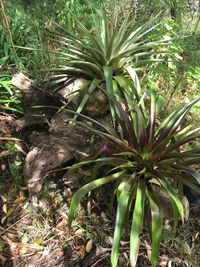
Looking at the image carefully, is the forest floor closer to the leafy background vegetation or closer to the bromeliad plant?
the leafy background vegetation

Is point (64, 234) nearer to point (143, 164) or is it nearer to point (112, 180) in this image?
point (112, 180)

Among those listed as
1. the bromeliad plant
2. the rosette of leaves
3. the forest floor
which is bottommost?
the forest floor

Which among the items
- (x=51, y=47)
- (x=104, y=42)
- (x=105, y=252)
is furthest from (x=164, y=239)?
(x=51, y=47)

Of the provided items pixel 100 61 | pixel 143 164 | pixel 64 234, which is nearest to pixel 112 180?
pixel 143 164

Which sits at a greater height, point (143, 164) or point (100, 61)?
point (100, 61)

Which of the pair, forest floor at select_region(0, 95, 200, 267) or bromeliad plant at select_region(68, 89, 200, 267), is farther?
forest floor at select_region(0, 95, 200, 267)

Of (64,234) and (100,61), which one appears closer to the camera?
(64,234)

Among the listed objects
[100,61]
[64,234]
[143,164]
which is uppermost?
[100,61]

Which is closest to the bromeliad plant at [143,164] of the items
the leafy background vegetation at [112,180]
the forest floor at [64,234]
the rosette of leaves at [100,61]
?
the leafy background vegetation at [112,180]

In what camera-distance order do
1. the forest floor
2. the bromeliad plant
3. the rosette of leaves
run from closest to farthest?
the bromeliad plant → the forest floor → the rosette of leaves

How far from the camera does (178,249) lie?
7.47ft

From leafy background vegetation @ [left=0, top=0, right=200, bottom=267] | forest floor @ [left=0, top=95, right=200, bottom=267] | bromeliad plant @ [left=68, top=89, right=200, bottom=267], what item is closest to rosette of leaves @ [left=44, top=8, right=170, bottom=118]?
leafy background vegetation @ [left=0, top=0, right=200, bottom=267]

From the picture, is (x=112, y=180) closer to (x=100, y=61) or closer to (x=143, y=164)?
(x=143, y=164)

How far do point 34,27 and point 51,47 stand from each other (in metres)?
0.38
